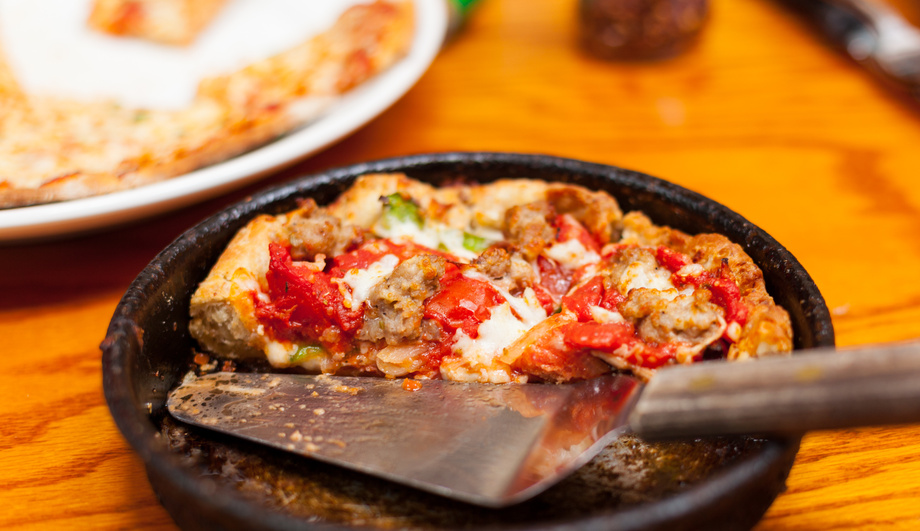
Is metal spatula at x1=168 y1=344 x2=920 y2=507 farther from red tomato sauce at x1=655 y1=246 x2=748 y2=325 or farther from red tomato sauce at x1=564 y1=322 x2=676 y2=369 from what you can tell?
red tomato sauce at x1=655 y1=246 x2=748 y2=325

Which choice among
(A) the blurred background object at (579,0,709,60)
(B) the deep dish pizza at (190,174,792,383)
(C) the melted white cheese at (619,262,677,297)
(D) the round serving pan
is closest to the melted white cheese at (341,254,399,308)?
(B) the deep dish pizza at (190,174,792,383)

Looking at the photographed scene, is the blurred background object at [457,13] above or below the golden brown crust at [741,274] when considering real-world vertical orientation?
above

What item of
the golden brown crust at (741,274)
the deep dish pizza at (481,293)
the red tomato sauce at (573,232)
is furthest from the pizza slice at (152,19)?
the golden brown crust at (741,274)

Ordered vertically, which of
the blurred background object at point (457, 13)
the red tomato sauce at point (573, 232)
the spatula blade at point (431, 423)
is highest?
the blurred background object at point (457, 13)

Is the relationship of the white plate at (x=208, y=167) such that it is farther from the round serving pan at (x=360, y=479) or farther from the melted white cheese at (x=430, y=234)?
the melted white cheese at (x=430, y=234)

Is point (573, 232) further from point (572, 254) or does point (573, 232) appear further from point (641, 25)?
point (641, 25)

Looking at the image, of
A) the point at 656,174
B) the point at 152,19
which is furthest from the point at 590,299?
the point at 152,19
